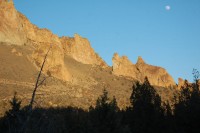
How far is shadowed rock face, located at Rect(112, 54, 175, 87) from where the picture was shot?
144 m

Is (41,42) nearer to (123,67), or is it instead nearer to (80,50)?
(80,50)

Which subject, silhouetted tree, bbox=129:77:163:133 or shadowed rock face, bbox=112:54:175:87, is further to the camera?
shadowed rock face, bbox=112:54:175:87

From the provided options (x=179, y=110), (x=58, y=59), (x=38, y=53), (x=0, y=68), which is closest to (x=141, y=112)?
(x=179, y=110)

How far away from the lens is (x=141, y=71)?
15738 cm

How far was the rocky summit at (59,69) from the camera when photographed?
7181 cm

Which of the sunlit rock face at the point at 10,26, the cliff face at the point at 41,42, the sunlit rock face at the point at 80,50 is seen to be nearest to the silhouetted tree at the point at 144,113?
the cliff face at the point at 41,42

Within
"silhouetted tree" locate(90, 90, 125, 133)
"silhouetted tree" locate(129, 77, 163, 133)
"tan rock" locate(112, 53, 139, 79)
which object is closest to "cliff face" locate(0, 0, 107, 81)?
"tan rock" locate(112, 53, 139, 79)

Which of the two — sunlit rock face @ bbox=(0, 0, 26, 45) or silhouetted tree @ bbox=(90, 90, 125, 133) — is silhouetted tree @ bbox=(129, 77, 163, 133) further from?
sunlit rock face @ bbox=(0, 0, 26, 45)

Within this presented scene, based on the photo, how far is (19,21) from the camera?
12338 cm

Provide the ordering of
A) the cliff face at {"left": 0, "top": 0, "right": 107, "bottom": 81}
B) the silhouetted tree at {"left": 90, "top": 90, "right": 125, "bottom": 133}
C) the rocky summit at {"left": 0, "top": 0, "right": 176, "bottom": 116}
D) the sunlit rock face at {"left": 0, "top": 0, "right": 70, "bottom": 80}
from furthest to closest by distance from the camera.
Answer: the cliff face at {"left": 0, "top": 0, "right": 107, "bottom": 81}, the sunlit rock face at {"left": 0, "top": 0, "right": 70, "bottom": 80}, the rocky summit at {"left": 0, "top": 0, "right": 176, "bottom": 116}, the silhouetted tree at {"left": 90, "top": 90, "right": 125, "bottom": 133}

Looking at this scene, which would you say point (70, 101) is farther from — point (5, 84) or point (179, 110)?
point (179, 110)

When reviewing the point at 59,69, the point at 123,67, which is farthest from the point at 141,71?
the point at 59,69

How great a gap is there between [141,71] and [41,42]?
67.4m

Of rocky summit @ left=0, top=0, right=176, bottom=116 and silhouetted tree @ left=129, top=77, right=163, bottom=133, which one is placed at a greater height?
rocky summit @ left=0, top=0, right=176, bottom=116
